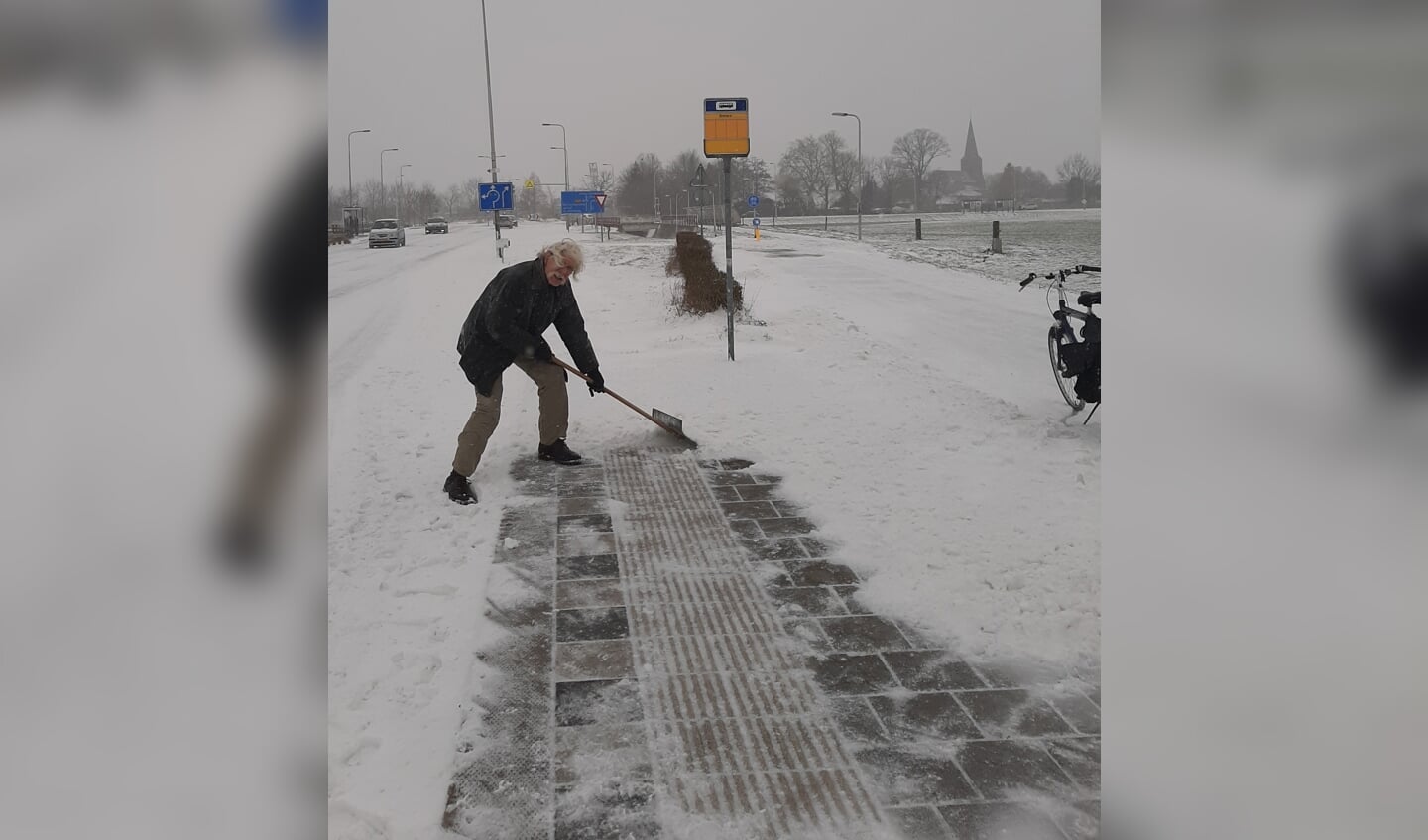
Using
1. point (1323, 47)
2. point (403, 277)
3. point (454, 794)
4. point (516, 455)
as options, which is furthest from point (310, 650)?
point (403, 277)

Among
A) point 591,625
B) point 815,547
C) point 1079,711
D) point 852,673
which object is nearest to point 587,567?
point 591,625

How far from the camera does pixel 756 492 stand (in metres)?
6.21

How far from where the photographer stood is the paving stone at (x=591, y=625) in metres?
4.08

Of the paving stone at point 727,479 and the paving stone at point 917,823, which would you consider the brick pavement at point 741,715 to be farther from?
the paving stone at point 727,479

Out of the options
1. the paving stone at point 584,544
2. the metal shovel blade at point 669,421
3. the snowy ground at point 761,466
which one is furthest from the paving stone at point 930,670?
the metal shovel blade at point 669,421

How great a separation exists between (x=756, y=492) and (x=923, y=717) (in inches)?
114

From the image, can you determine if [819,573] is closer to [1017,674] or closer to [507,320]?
[1017,674]

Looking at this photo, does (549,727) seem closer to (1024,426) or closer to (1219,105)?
(1219,105)

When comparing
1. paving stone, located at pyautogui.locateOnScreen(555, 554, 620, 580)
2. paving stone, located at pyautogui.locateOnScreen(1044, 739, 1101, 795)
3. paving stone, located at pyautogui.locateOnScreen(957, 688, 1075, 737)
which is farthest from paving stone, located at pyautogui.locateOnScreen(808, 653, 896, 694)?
paving stone, located at pyautogui.locateOnScreen(555, 554, 620, 580)

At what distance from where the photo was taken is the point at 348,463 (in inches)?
273

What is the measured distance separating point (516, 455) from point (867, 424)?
2.52 metres

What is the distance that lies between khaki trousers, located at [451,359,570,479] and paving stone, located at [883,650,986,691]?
118 inches

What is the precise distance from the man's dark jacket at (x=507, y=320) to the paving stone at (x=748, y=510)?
58.8 inches

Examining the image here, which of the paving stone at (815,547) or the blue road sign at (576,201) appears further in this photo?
the blue road sign at (576,201)
